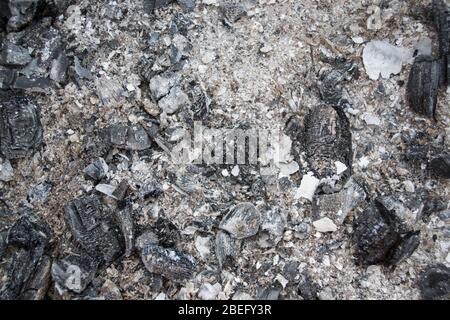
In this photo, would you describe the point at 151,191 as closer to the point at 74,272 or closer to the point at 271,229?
the point at 74,272

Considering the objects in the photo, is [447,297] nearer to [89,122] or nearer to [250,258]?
[250,258]

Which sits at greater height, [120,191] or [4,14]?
[4,14]

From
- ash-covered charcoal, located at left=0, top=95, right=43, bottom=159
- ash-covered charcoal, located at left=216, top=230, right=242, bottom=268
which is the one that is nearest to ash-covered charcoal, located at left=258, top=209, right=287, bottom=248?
ash-covered charcoal, located at left=216, top=230, right=242, bottom=268

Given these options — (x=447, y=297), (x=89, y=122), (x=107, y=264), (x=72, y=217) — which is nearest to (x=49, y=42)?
(x=89, y=122)

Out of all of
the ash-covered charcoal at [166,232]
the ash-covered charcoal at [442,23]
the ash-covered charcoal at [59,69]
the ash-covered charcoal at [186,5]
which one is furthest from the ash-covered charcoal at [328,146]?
the ash-covered charcoal at [59,69]

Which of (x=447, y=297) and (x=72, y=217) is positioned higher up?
(x=72, y=217)

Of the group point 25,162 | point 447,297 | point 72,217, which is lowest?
point 447,297

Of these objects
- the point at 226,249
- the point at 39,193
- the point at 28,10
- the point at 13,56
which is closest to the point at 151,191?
the point at 226,249

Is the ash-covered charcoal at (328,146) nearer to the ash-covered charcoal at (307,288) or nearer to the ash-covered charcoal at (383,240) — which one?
the ash-covered charcoal at (383,240)
